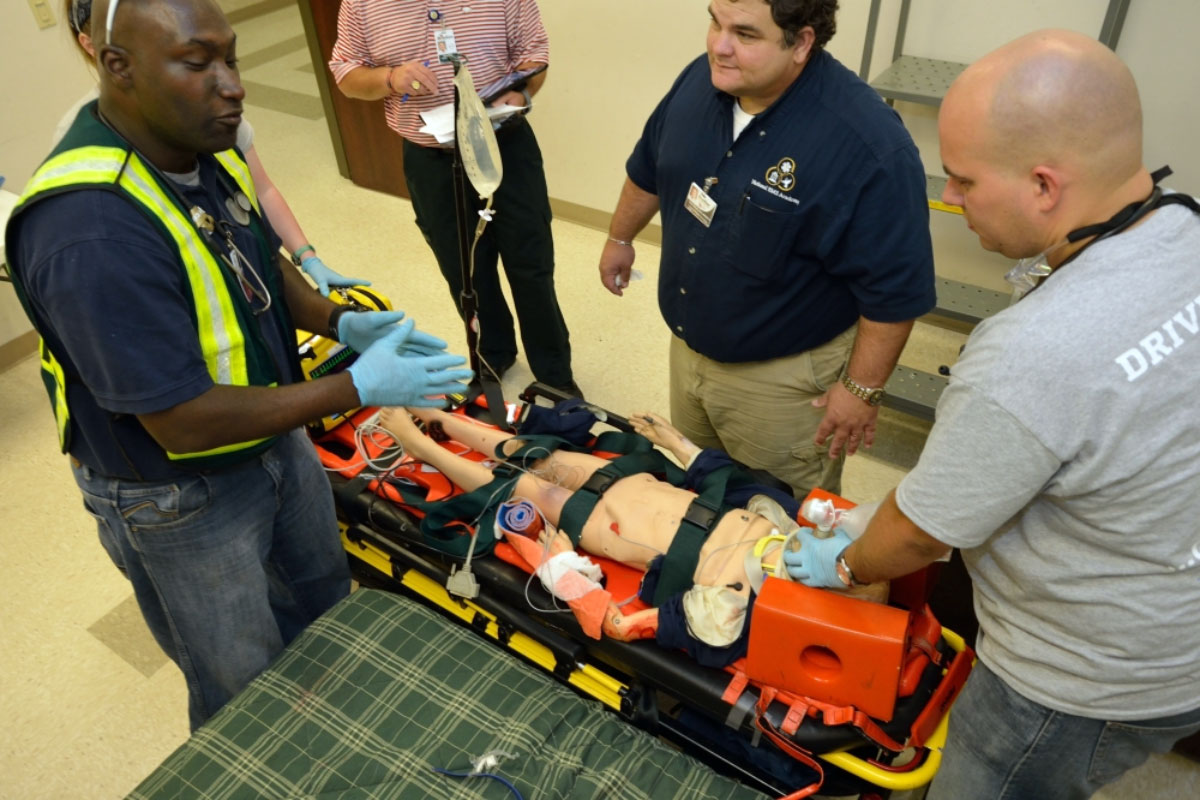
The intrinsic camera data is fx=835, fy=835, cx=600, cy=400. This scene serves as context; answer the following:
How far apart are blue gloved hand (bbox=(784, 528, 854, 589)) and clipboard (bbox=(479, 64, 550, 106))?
1545 mm

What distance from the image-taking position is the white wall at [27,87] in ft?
10.7

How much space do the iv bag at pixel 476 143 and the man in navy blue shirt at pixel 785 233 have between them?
0.37 meters

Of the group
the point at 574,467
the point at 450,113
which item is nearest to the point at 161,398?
the point at 574,467

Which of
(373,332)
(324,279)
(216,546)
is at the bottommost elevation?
(216,546)

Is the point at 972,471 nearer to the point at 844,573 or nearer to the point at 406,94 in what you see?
the point at 844,573

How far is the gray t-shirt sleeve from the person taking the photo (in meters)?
1.03

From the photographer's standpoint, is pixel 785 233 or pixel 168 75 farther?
pixel 785 233

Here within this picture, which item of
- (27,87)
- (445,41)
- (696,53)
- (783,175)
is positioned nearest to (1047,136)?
(783,175)

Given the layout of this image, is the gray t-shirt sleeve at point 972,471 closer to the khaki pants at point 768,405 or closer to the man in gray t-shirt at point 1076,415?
the man in gray t-shirt at point 1076,415

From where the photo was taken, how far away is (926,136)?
320 cm

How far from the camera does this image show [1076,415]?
998 millimetres

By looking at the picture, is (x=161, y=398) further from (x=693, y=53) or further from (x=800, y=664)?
(x=693, y=53)

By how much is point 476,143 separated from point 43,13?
236 centimetres

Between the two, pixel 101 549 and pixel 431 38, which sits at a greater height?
pixel 431 38
